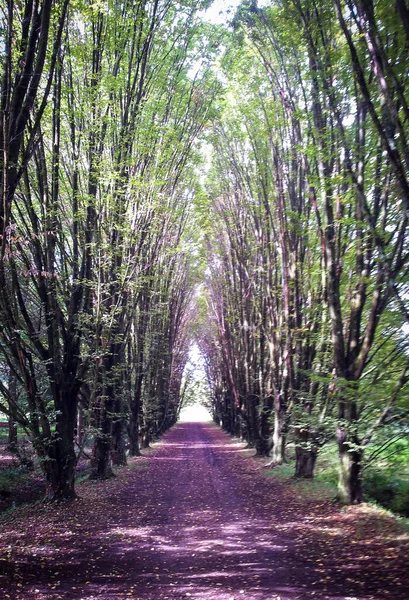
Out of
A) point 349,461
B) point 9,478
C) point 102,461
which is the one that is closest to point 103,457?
point 102,461

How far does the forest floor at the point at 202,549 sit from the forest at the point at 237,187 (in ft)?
3.77

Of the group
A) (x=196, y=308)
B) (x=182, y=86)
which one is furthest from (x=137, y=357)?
(x=196, y=308)

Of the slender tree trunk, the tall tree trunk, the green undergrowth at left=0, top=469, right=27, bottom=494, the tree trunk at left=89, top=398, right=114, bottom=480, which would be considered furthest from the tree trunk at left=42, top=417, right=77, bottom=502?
the slender tree trunk

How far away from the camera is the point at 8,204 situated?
19.4ft

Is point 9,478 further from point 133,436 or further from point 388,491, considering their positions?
point 388,491

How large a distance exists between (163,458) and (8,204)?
48.6ft

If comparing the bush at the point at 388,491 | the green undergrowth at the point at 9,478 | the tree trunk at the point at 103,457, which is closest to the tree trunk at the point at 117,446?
the tree trunk at the point at 103,457

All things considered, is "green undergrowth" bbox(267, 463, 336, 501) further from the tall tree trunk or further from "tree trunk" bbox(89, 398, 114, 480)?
the tall tree trunk

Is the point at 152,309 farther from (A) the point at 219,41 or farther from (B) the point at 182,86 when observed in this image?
(A) the point at 219,41

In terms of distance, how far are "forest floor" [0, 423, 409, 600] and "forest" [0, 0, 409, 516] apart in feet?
3.77

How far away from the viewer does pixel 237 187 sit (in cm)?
1655

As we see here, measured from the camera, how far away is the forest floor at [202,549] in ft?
15.3

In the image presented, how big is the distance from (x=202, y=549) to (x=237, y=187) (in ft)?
41.6

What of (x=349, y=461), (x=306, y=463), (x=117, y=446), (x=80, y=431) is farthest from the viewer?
(x=117, y=446)
